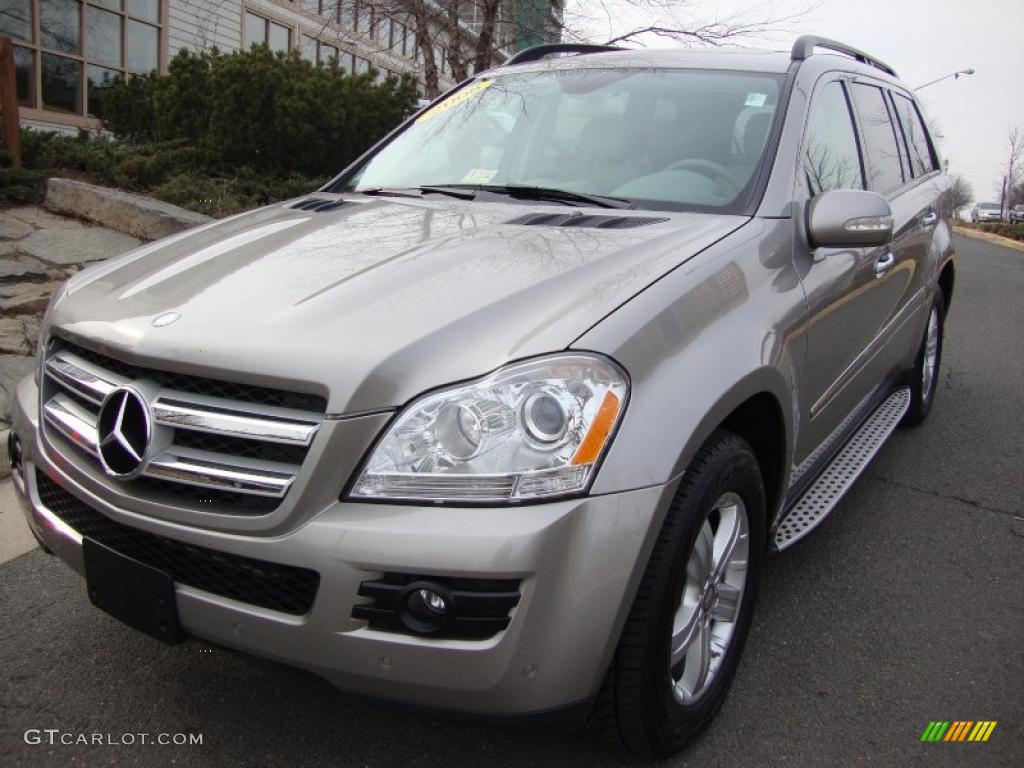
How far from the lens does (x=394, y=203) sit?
299 centimetres

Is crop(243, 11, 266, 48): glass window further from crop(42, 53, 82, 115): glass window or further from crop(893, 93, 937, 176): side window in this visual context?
crop(893, 93, 937, 176): side window

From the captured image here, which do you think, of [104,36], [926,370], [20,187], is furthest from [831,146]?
[104,36]

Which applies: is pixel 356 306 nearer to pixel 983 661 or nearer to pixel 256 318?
pixel 256 318

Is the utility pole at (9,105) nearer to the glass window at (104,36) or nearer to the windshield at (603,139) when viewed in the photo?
the windshield at (603,139)

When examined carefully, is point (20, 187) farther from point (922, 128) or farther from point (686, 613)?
point (686, 613)

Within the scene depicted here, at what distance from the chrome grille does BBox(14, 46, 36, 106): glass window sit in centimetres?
1514

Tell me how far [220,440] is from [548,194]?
1.49 metres

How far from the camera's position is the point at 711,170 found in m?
2.84

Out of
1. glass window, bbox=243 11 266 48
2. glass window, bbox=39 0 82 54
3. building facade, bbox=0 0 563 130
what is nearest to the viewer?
building facade, bbox=0 0 563 130

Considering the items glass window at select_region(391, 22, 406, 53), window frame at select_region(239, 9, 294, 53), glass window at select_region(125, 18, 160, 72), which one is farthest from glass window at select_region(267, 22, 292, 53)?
glass window at select_region(125, 18, 160, 72)

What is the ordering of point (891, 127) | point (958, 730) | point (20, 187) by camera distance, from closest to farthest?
point (958, 730), point (891, 127), point (20, 187)

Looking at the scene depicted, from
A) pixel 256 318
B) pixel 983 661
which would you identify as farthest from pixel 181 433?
pixel 983 661

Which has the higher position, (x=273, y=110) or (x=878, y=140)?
(x=878, y=140)

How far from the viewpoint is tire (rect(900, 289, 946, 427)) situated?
4.58 m
